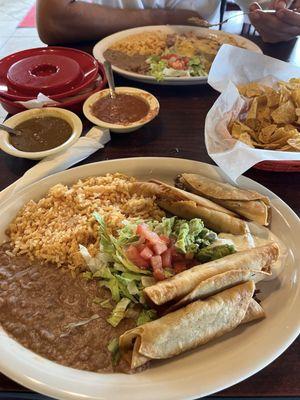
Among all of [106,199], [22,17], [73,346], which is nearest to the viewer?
[73,346]

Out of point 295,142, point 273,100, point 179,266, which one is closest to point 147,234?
point 179,266

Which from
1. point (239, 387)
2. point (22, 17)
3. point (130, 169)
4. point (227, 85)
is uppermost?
point (227, 85)

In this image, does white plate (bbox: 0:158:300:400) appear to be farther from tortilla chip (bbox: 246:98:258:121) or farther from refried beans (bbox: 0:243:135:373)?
tortilla chip (bbox: 246:98:258:121)

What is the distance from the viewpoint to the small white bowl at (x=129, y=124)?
72.7 inches

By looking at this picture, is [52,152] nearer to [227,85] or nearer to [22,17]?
[227,85]

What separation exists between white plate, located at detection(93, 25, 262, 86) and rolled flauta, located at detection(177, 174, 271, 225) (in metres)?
0.81

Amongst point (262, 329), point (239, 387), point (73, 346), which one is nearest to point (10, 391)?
point (73, 346)

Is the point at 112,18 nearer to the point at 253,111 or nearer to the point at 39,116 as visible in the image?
the point at 39,116

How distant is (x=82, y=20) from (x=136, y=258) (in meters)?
1.90

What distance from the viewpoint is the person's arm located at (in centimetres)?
257

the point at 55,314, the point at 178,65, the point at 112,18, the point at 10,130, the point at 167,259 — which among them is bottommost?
the point at 55,314

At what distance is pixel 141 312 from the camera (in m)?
1.24

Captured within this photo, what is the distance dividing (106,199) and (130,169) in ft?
0.66

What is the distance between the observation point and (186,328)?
43.7 inches
